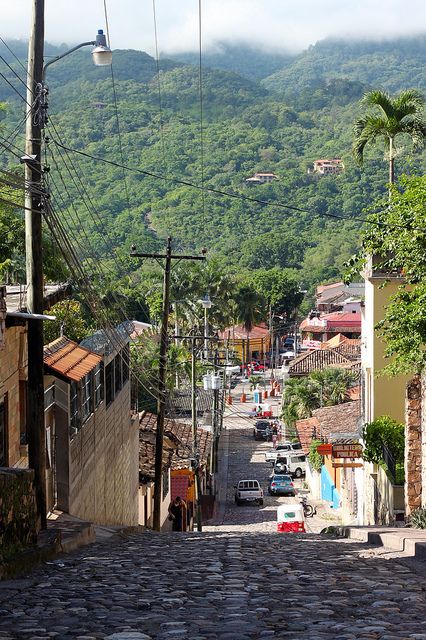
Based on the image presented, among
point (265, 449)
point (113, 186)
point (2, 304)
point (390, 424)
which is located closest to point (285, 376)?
point (265, 449)

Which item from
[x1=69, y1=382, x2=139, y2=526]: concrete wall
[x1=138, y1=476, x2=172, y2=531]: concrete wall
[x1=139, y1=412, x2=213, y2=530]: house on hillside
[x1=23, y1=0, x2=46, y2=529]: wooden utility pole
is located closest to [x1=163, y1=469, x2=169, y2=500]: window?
[x1=139, y1=412, x2=213, y2=530]: house on hillside

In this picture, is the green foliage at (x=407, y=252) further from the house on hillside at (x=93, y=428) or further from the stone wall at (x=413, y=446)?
the house on hillside at (x=93, y=428)

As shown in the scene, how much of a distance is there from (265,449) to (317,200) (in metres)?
82.5

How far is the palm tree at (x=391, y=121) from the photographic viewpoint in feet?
101

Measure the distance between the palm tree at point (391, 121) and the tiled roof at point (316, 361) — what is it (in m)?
48.1

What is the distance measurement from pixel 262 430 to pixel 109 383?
48.3 metres

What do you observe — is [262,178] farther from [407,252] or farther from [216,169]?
[407,252]

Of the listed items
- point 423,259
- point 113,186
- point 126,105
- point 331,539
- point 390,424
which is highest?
point 126,105

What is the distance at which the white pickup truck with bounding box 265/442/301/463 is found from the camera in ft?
209

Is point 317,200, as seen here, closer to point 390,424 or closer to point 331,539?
point 390,424

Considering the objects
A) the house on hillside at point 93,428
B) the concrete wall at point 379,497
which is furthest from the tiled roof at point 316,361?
the concrete wall at point 379,497

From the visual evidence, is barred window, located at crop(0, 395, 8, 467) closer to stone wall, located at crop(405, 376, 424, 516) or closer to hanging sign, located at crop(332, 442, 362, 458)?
stone wall, located at crop(405, 376, 424, 516)

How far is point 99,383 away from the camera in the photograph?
2655 cm

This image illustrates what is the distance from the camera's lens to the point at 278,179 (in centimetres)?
15425
